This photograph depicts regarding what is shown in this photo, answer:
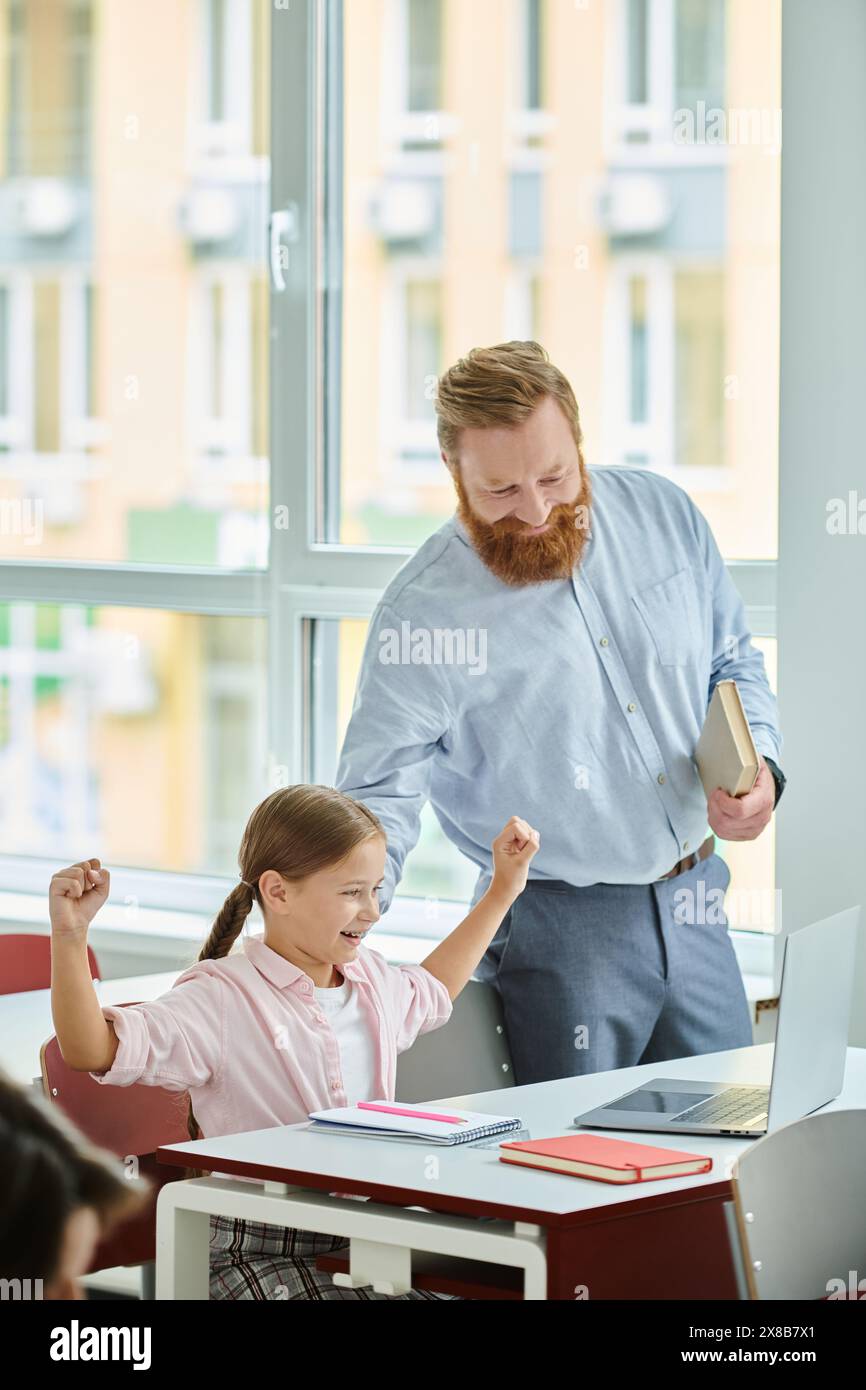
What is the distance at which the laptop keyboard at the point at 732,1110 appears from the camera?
229cm

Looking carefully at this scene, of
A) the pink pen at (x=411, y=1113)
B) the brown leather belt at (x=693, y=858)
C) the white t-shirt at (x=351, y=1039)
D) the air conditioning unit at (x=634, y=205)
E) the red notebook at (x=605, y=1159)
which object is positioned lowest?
the red notebook at (x=605, y=1159)

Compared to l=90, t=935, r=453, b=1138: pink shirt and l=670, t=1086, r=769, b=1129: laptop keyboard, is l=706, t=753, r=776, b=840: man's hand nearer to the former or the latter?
l=670, t=1086, r=769, b=1129: laptop keyboard

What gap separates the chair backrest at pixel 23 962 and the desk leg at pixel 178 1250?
1.46 m

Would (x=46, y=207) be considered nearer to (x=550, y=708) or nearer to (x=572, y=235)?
(x=572, y=235)

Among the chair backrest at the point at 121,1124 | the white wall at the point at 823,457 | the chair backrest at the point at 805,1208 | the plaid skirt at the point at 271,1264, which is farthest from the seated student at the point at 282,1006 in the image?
the white wall at the point at 823,457

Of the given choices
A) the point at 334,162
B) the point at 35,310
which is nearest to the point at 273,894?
the point at 334,162

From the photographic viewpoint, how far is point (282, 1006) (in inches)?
97.6

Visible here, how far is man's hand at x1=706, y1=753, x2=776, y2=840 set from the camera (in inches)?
109

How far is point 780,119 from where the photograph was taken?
342cm

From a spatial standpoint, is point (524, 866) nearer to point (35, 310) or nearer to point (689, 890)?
point (689, 890)

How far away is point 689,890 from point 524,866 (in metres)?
0.38

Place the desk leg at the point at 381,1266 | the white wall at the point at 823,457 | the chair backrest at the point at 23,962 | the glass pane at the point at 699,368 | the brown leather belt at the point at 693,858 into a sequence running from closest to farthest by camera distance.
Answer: the desk leg at the point at 381,1266 < the brown leather belt at the point at 693,858 < the white wall at the point at 823,457 < the chair backrest at the point at 23,962 < the glass pane at the point at 699,368

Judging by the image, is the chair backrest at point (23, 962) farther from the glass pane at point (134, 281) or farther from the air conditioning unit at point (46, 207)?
the air conditioning unit at point (46, 207)

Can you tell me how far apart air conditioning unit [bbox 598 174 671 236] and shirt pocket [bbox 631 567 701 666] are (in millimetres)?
1060
